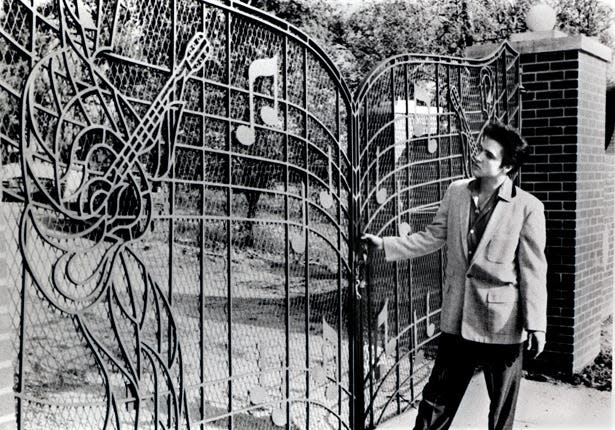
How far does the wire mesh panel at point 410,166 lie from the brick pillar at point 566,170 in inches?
8.6

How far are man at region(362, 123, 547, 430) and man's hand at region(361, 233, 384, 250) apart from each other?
40 cm

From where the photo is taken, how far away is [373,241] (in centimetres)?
430

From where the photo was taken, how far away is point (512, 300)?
3924 mm

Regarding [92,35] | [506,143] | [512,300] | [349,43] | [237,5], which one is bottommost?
[512,300]

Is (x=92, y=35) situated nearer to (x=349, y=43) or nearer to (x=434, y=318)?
(x=434, y=318)

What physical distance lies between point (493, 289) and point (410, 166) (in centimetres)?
152

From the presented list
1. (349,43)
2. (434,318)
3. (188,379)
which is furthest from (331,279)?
(349,43)

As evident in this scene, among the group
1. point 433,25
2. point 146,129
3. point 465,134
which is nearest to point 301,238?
point 146,129

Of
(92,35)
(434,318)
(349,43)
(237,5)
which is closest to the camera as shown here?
(92,35)

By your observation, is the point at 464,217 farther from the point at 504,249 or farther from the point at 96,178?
the point at 96,178

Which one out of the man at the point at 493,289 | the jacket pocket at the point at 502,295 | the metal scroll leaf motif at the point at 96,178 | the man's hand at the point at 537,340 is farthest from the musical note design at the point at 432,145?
the metal scroll leaf motif at the point at 96,178

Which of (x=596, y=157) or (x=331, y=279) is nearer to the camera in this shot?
(x=596, y=157)

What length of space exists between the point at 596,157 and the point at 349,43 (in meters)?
16.8

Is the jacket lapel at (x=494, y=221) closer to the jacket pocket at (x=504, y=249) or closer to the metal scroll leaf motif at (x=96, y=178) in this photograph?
the jacket pocket at (x=504, y=249)
